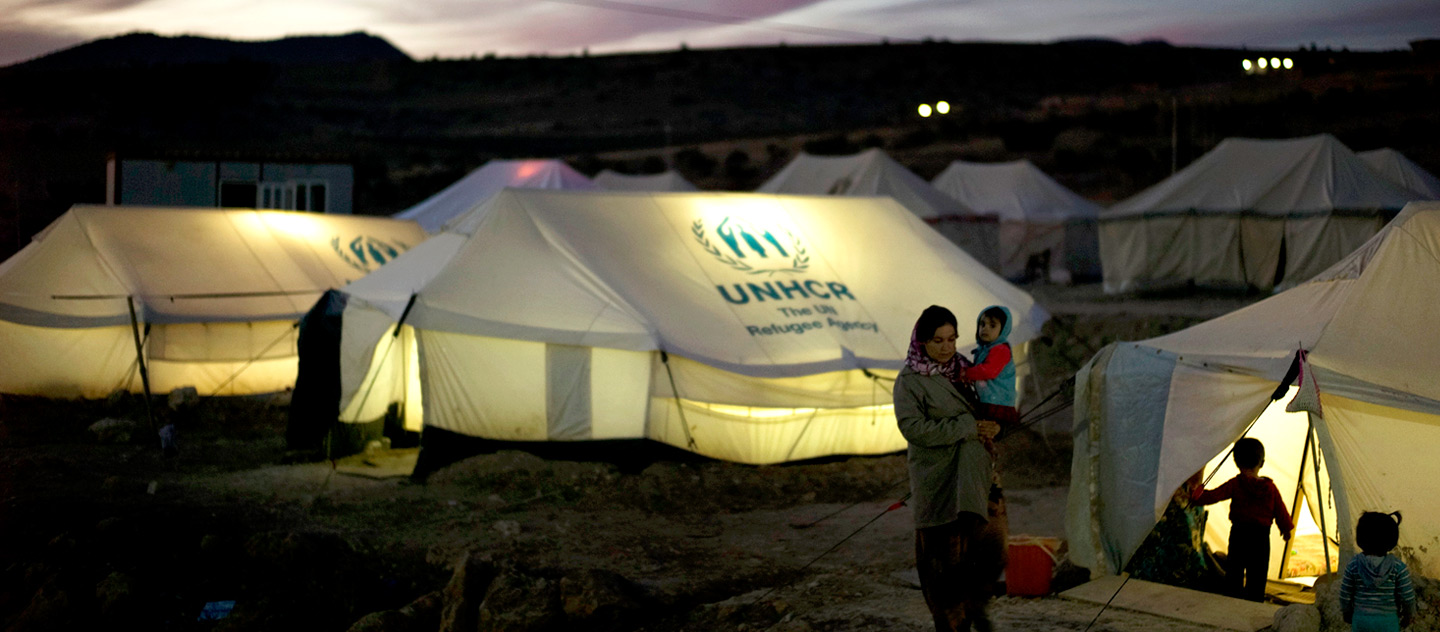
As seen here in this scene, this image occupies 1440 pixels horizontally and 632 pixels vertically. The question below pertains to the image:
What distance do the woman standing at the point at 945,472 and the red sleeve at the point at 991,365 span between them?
32 centimetres

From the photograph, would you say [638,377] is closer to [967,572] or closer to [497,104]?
[967,572]

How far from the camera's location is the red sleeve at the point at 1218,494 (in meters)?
5.84

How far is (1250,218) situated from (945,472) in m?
17.9

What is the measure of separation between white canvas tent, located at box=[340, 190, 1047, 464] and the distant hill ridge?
53.0 metres

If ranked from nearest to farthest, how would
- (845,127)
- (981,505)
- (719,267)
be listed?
(981,505) < (719,267) < (845,127)

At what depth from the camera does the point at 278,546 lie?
744 centimetres

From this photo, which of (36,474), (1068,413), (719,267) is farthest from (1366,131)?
(36,474)

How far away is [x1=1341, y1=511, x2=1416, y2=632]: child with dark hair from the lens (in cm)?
432

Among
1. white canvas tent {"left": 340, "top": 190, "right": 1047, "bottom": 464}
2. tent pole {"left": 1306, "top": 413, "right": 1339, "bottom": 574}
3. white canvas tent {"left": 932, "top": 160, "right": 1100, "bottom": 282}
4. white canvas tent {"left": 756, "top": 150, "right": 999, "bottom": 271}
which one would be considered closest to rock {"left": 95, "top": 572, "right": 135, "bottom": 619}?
white canvas tent {"left": 340, "top": 190, "right": 1047, "bottom": 464}

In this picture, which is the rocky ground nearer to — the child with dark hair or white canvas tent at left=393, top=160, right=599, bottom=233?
the child with dark hair

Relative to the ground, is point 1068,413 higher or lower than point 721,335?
lower

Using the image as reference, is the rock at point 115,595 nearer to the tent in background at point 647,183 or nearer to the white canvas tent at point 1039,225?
the tent in background at point 647,183

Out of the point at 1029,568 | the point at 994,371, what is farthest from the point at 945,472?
the point at 1029,568

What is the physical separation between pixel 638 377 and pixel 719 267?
165 cm
